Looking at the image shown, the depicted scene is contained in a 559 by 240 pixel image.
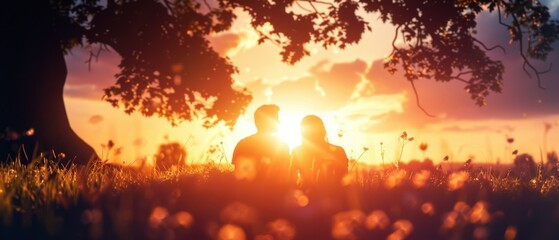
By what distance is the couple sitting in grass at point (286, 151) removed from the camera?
25.5 feet

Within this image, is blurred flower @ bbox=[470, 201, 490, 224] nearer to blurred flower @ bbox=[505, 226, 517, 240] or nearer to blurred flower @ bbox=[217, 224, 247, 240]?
blurred flower @ bbox=[505, 226, 517, 240]

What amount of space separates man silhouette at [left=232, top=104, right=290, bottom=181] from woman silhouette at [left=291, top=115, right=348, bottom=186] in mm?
204

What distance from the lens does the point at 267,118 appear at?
27.8 ft

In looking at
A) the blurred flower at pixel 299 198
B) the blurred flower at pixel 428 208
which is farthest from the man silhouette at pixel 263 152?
the blurred flower at pixel 428 208

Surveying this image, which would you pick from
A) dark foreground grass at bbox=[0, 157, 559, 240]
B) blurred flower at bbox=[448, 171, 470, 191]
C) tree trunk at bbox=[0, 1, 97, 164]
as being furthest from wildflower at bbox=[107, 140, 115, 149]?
tree trunk at bbox=[0, 1, 97, 164]

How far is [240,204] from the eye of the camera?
6.13 meters

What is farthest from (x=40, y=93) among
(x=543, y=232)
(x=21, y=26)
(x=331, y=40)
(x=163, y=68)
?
(x=543, y=232)

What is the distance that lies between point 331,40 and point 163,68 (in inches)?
174

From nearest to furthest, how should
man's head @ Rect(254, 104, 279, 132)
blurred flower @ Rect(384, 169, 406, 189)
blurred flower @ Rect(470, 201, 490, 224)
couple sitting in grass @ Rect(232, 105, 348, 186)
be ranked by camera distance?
blurred flower @ Rect(470, 201, 490, 224) → blurred flower @ Rect(384, 169, 406, 189) → couple sitting in grass @ Rect(232, 105, 348, 186) → man's head @ Rect(254, 104, 279, 132)

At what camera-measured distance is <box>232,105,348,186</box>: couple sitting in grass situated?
7.76m

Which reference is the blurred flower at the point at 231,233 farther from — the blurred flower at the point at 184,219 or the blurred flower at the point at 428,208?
the blurred flower at the point at 428,208

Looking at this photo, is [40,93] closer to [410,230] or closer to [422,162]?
[422,162]

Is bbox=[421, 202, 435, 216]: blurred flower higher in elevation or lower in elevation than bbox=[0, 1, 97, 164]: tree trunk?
lower

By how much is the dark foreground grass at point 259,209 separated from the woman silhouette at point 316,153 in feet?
2.17
